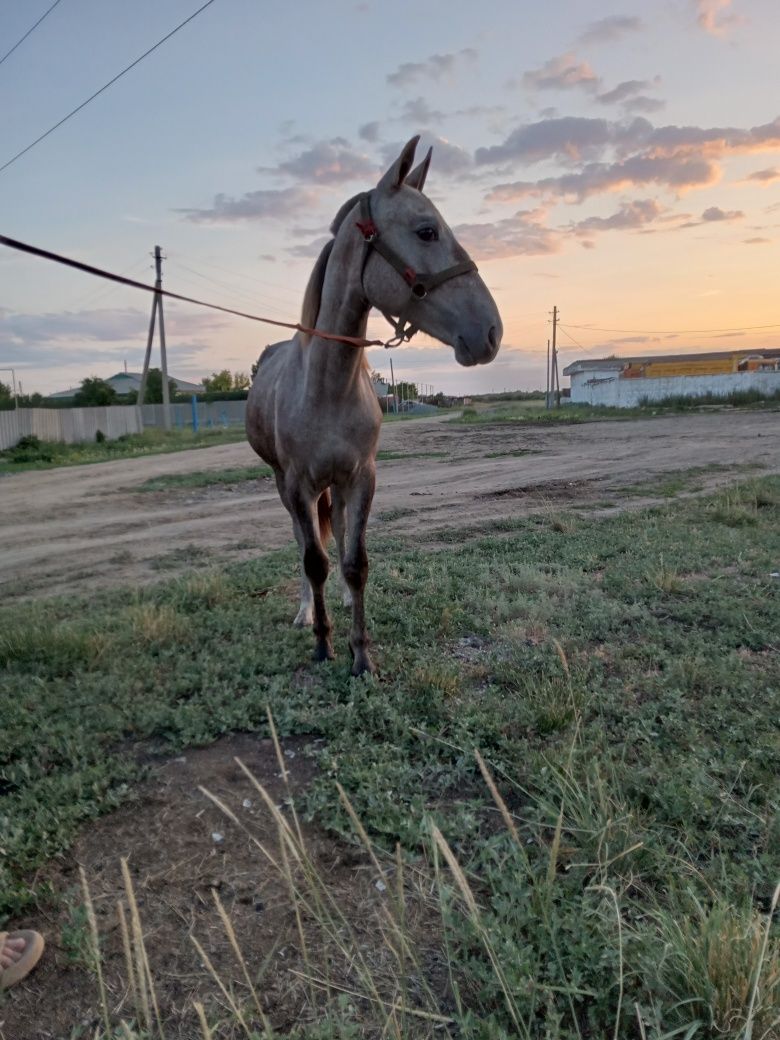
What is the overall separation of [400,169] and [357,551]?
201 centimetres

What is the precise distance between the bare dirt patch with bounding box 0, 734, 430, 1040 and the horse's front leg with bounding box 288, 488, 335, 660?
4.03 ft

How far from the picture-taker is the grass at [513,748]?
1771 millimetres

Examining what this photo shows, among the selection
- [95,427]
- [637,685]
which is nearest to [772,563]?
[637,685]

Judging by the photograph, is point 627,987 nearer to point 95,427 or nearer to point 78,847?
point 78,847

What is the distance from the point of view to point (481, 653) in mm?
4164

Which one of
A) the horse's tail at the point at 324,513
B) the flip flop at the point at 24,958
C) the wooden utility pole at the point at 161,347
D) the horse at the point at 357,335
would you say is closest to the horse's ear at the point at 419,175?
the horse at the point at 357,335

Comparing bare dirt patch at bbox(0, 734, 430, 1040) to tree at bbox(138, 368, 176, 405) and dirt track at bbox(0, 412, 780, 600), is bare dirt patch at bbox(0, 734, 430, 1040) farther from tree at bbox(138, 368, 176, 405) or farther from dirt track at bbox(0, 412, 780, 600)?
tree at bbox(138, 368, 176, 405)

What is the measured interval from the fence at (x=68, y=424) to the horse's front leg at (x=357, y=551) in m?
25.4

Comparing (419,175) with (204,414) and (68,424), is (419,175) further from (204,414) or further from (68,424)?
(204,414)

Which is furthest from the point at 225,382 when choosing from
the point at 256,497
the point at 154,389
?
the point at 256,497

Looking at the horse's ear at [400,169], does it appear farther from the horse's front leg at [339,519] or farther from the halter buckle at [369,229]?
the horse's front leg at [339,519]

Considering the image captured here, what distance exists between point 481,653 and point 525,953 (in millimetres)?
2334

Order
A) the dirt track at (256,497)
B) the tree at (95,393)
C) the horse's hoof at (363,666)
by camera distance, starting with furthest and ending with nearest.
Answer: the tree at (95,393) < the dirt track at (256,497) < the horse's hoof at (363,666)

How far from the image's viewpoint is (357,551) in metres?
4.10
